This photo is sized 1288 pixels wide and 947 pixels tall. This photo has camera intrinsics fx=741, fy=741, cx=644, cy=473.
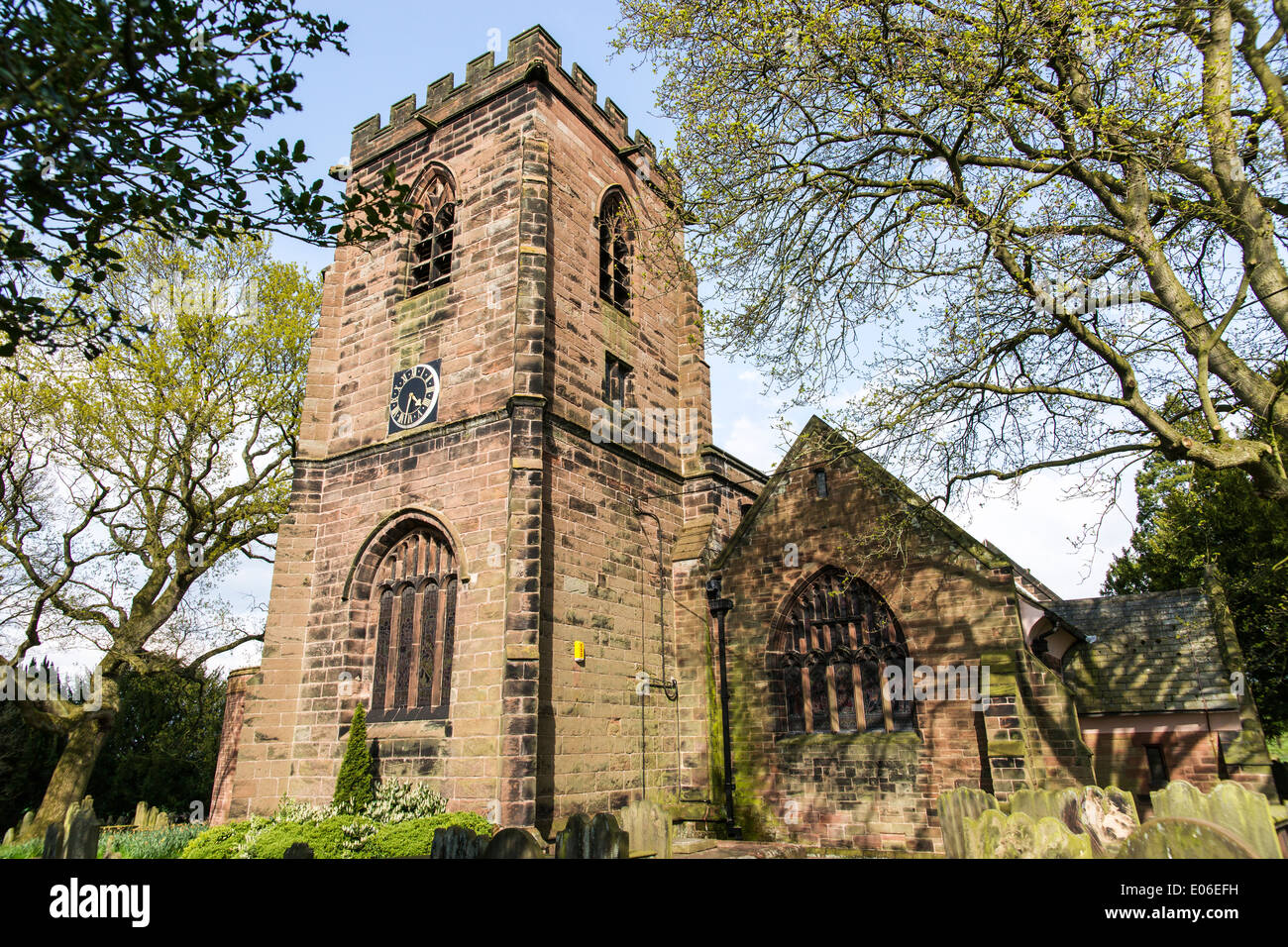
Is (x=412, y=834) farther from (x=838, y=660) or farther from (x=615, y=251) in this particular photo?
(x=615, y=251)

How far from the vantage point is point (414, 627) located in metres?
12.5

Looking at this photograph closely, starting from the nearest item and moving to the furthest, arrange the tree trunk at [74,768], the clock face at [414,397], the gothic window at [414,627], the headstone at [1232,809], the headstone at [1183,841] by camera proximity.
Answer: the headstone at [1183,841]
the headstone at [1232,809]
the gothic window at [414,627]
the clock face at [414,397]
the tree trunk at [74,768]

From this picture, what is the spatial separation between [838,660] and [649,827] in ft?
24.2

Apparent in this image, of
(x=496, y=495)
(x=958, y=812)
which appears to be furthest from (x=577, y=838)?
(x=496, y=495)

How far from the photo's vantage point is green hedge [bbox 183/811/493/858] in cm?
919

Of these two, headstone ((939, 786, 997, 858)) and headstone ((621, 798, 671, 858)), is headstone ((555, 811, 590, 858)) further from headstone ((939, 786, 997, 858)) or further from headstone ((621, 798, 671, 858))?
headstone ((939, 786, 997, 858))

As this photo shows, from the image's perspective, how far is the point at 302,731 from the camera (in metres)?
12.7

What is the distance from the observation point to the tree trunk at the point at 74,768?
17.9m

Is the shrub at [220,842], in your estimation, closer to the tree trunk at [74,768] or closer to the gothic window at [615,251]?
the tree trunk at [74,768]

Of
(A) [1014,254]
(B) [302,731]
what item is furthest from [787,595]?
(B) [302,731]

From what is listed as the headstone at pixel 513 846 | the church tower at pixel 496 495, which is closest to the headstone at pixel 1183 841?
the headstone at pixel 513 846

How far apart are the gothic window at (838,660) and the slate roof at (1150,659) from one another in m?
8.62
